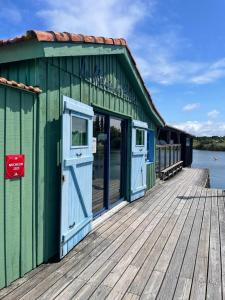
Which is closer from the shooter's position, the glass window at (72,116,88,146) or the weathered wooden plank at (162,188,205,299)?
the weathered wooden plank at (162,188,205,299)

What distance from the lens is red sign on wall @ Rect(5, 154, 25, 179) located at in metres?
3.00

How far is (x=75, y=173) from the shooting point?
4.10m

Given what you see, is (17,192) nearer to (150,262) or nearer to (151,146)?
(150,262)

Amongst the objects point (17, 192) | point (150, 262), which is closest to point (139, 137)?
point (150, 262)

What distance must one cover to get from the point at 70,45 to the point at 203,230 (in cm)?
379

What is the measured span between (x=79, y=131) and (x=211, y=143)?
267 feet

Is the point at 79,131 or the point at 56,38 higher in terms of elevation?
the point at 56,38

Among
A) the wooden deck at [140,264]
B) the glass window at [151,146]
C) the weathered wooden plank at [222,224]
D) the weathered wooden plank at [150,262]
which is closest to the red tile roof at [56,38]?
the wooden deck at [140,264]

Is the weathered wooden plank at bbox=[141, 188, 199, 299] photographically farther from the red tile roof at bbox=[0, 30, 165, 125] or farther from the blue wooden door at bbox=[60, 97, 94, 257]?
the red tile roof at bbox=[0, 30, 165, 125]

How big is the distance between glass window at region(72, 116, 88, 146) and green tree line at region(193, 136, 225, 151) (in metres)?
79.3

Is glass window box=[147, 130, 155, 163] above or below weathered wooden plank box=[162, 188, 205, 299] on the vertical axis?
above

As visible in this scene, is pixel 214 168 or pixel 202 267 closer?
pixel 202 267

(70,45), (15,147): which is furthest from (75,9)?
(15,147)

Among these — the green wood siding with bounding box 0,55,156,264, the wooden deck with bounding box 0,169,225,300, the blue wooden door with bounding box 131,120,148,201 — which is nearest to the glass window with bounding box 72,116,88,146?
the green wood siding with bounding box 0,55,156,264
